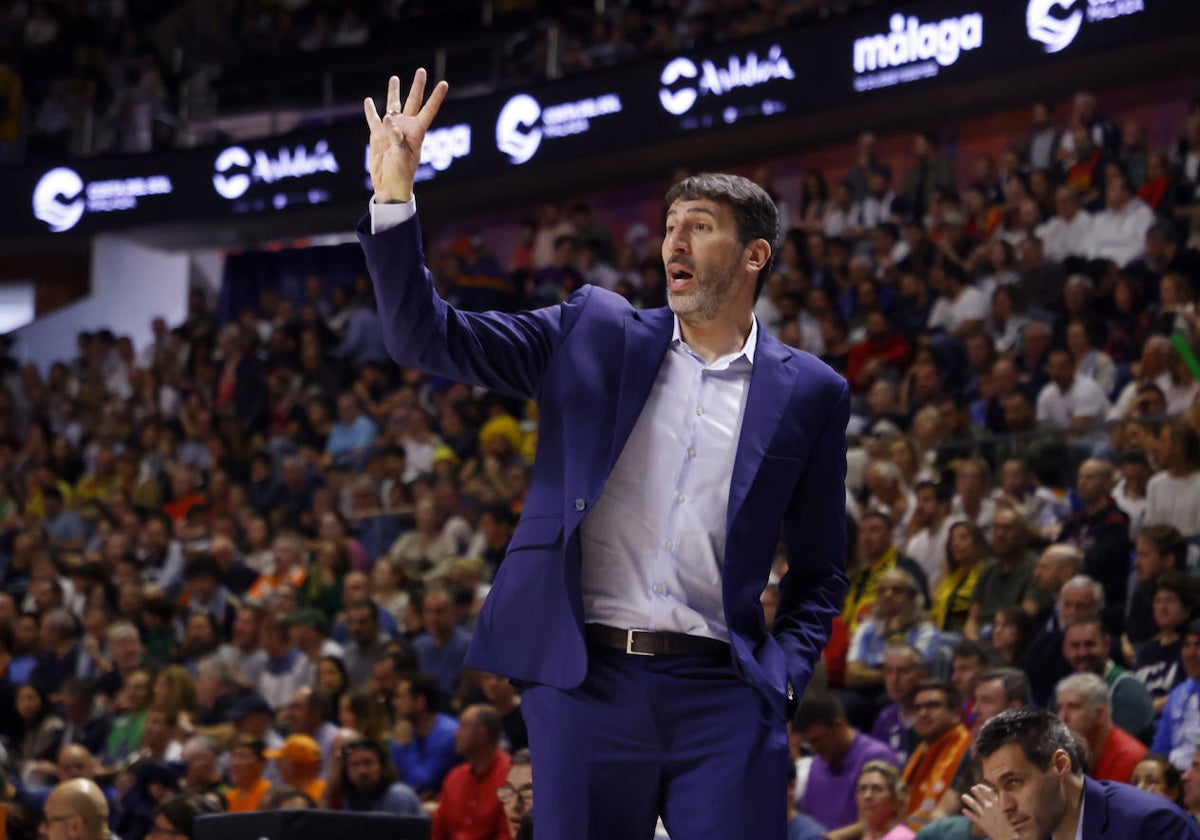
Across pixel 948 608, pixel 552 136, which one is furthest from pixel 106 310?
pixel 948 608

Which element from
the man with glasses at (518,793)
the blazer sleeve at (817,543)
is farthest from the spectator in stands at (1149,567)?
the blazer sleeve at (817,543)

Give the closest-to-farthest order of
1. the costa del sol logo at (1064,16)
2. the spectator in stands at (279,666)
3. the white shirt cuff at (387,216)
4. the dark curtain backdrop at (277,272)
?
the white shirt cuff at (387,216), the spectator in stands at (279,666), the costa del sol logo at (1064,16), the dark curtain backdrop at (277,272)

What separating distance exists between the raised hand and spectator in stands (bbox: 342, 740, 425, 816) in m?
4.77

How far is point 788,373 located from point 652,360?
236 millimetres

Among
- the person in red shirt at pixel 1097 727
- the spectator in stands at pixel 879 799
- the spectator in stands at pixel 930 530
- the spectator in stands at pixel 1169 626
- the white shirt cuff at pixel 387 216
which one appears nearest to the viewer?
the white shirt cuff at pixel 387 216

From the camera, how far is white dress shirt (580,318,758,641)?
8.86 ft

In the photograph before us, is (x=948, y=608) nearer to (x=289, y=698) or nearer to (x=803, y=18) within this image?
(x=289, y=698)

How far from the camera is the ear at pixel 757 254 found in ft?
9.30

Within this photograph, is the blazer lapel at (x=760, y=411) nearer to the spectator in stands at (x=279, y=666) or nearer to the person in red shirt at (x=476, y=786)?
the person in red shirt at (x=476, y=786)

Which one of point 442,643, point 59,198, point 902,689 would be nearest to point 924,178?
point 442,643

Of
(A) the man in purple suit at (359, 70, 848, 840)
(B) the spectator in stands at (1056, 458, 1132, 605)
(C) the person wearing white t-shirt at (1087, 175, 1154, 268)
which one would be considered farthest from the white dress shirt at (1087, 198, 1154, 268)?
(A) the man in purple suit at (359, 70, 848, 840)

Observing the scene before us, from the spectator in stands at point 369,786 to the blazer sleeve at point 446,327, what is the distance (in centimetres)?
450

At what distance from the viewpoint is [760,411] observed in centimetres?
281

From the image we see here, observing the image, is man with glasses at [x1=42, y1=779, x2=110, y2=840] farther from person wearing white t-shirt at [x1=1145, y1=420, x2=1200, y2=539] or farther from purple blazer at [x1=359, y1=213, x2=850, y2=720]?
person wearing white t-shirt at [x1=1145, y1=420, x2=1200, y2=539]
